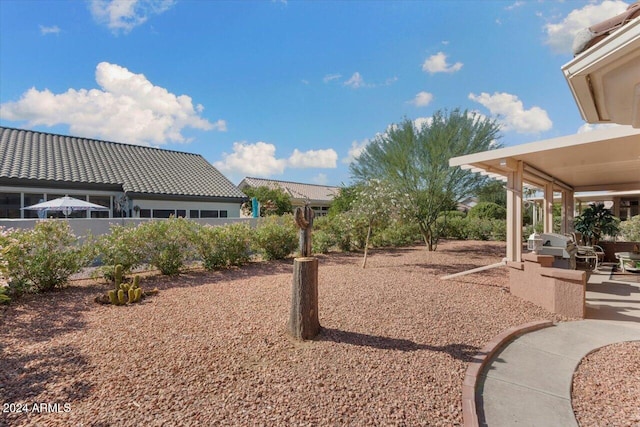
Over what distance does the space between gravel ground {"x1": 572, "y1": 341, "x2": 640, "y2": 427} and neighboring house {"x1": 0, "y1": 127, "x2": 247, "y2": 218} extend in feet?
55.7

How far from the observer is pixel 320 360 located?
12.3 ft

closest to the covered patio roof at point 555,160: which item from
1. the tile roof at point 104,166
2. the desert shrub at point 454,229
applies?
the desert shrub at point 454,229

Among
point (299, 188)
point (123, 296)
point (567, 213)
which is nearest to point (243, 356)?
point (123, 296)

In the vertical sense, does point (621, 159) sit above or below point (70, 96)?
below

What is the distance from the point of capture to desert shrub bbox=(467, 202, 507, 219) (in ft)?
81.7

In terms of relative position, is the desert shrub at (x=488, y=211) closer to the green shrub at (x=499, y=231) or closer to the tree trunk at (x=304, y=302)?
the green shrub at (x=499, y=231)

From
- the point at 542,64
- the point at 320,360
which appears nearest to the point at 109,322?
the point at 320,360

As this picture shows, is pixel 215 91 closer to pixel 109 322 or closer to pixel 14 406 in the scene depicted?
pixel 109 322

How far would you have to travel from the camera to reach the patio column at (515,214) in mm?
7266

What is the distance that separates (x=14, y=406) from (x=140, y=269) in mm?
6390

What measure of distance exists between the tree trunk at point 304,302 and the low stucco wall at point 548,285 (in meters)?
4.69

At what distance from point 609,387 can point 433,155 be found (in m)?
9.80

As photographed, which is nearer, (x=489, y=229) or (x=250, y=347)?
(x=250, y=347)

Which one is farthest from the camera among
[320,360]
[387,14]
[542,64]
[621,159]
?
[387,14]
